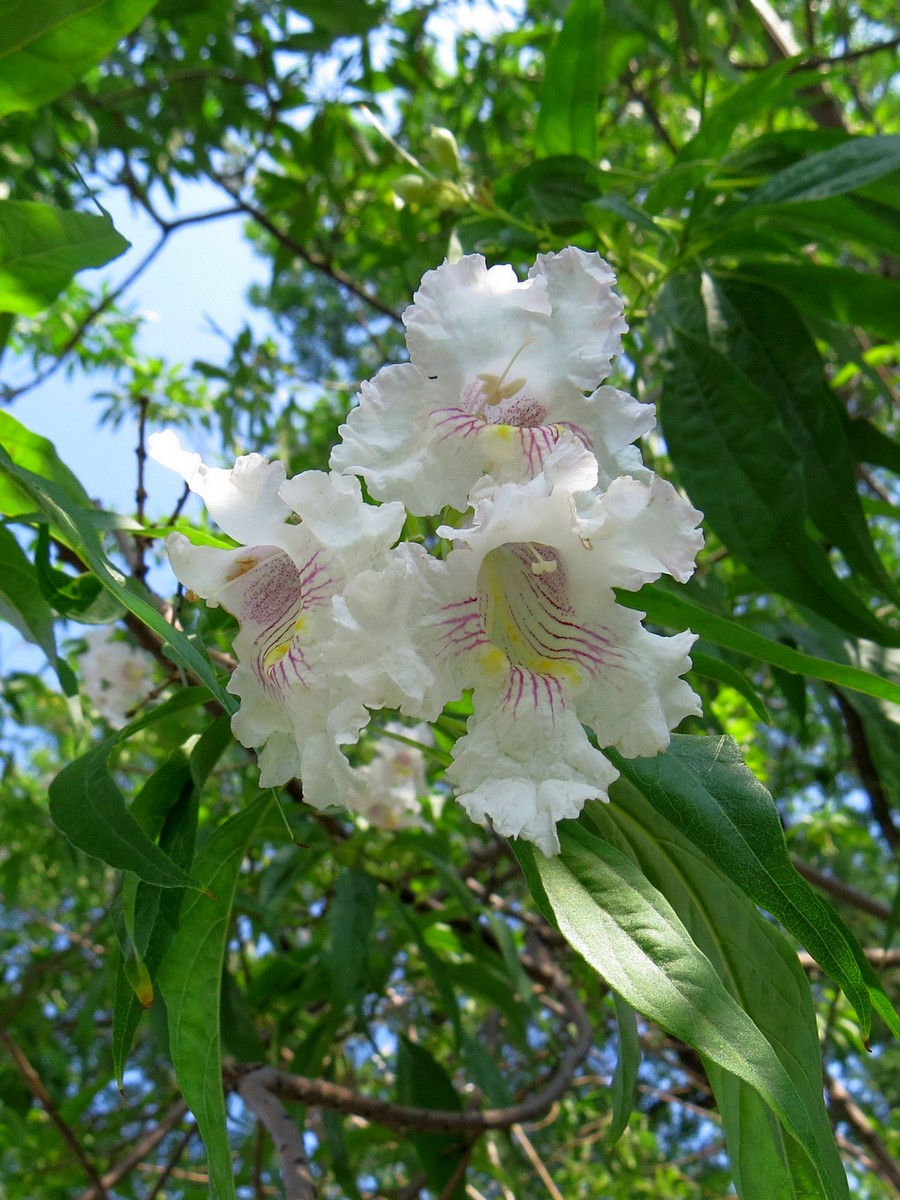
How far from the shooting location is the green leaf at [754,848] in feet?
2.12

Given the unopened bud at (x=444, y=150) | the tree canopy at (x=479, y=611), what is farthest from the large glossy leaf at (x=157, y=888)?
the unopened bud at (x=444, y=150)

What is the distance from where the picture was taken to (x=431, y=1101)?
1.67m

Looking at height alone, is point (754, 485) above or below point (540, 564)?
above

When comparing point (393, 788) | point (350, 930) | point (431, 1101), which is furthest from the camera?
point (393, 788)

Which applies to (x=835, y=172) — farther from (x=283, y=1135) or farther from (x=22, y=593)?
(x=283, y=1135)

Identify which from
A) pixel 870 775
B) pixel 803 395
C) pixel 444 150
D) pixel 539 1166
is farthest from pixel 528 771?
A: pixel 539 1166

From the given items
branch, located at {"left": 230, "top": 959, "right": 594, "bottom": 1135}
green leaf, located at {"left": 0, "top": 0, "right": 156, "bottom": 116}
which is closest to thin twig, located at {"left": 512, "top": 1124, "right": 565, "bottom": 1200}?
branch, located at {"left": 230, "top": 959, "right": 594, "bottom": 1135}

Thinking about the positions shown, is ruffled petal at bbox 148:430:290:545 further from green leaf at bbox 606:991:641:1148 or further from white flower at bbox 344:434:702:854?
green leaf at bbox 606:991:641:1148

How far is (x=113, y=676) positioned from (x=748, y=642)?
5.64 feet

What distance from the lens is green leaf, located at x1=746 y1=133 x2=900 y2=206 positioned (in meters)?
1.09

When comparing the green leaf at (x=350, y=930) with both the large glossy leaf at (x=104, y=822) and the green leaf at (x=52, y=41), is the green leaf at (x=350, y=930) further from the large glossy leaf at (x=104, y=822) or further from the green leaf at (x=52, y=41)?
the green leaf at (x=52, y=41)

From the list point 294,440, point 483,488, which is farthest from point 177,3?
point 483,488

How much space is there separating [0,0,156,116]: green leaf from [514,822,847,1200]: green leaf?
715 millimetres

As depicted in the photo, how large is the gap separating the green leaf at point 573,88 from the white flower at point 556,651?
2.75ft
